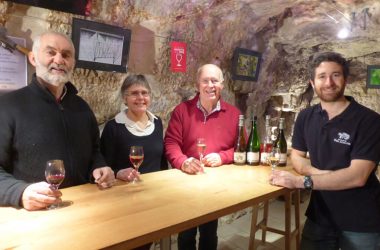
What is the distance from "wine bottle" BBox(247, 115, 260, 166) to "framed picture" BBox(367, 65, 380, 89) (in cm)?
226

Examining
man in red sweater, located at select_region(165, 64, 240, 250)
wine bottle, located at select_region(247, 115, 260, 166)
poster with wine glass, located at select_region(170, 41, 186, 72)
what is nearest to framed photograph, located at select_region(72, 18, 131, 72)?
poster with wine glass, located at select_region(170, 41, 186, 72)

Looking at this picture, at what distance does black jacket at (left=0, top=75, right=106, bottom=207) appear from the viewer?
1306mm

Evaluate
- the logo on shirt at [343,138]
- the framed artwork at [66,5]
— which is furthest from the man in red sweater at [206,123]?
the framed artwork at [66,5]

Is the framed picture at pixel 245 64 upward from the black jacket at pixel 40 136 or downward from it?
upward

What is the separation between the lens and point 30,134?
1329mm

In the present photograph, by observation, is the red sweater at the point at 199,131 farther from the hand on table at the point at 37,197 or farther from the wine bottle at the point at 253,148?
the hand on table at the point at 37,197

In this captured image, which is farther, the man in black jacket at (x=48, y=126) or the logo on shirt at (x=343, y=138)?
the logo on shirt at (x=343, y=138)

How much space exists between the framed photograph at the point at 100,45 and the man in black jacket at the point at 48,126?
49 cm

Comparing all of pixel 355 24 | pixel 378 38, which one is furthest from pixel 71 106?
pixel 378 38

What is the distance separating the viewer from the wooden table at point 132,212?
884mm

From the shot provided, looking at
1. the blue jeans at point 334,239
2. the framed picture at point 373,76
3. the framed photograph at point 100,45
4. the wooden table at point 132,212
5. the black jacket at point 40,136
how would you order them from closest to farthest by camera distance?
the wooden table at point 132,212
the black jacket at point 40,136
the blue jeans at point 334,239
the framed photograph at point 100,45
the framed picture at point 373,76

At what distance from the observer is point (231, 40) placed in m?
3.09

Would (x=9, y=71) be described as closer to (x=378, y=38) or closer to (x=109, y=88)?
(x=109, y=88)

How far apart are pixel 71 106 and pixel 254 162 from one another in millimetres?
1078
